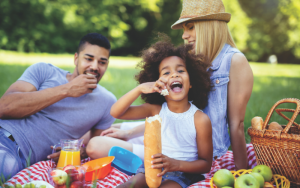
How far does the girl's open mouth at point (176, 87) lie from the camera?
2.27m

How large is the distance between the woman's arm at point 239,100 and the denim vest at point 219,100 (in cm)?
6

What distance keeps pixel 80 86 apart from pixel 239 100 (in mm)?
1629

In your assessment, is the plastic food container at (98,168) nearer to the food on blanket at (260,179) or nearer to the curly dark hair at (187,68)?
the curly dark hair at (187,68)

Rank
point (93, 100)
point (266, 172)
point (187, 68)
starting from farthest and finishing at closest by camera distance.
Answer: point (93, 100)
point (187, 68)
point (266, 172)

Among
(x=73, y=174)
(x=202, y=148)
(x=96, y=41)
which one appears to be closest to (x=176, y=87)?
(x=202, y=148)

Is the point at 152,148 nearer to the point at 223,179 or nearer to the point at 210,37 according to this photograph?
the point at 223,179

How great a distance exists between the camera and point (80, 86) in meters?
2.70

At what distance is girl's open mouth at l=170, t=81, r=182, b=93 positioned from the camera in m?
2.27

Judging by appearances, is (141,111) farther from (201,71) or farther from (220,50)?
(220,50)

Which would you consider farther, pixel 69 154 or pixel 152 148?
pixel 69 154

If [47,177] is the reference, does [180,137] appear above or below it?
above

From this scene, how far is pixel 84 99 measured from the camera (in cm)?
295

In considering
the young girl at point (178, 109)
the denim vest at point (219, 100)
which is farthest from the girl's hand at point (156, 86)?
the denim vest at point (219, 100)

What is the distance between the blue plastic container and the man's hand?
0.67 m
